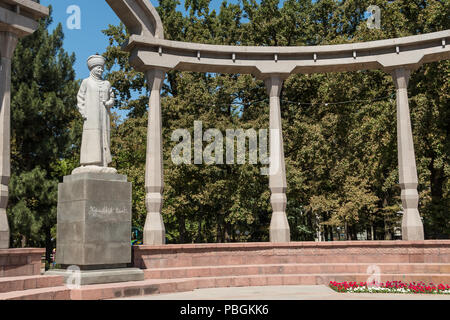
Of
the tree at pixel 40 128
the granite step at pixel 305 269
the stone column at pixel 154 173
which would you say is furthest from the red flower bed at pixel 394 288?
the tree at pixel 40 128

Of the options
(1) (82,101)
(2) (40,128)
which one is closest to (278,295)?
(1) (82,101)

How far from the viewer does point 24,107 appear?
26109 millimetres

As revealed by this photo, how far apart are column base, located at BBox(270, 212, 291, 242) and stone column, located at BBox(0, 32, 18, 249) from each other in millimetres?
10085

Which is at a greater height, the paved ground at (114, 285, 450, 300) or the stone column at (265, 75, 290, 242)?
the stone column at (265, 75, 290, 242)

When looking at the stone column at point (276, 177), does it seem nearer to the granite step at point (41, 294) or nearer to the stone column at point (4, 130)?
the granite step at point (41, 294)

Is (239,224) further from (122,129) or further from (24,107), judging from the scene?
(24,107)

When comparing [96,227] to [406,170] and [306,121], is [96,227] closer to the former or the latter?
[406,170]

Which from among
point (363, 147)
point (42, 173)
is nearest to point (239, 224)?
point (363, 147)

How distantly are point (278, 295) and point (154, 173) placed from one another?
7.23m

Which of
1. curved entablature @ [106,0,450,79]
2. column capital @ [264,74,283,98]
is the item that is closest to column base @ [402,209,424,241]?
curved entablature @ [106,0,450,79]

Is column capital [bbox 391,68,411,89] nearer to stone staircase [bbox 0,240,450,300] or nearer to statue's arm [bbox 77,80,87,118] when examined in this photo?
stone staircase [bbox 0,240,450,300]

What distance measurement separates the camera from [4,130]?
15.2m

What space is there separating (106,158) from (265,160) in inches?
672

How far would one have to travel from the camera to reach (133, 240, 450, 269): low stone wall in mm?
17250
